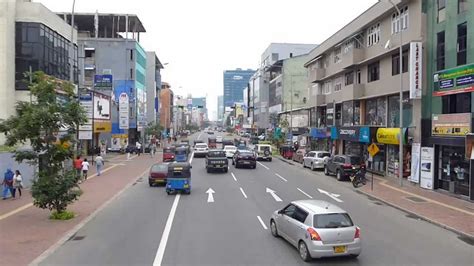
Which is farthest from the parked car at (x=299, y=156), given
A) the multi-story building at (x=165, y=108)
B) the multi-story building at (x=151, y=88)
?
the multi-story building at (x=165, y=108)

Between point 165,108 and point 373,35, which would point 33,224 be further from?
point 165,108

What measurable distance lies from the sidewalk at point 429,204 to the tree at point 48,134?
561 inches

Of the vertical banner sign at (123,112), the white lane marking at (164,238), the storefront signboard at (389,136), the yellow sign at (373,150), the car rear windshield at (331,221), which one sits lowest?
the white lane marking at (164,238)

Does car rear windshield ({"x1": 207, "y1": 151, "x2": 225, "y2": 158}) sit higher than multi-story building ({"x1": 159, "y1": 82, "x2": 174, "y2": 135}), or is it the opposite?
multi-story building ({"x1": 159, "y1": 82, "x2": 174, "y2": 135})

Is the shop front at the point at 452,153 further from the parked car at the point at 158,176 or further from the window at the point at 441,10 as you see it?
the parked car at the point at 158,176

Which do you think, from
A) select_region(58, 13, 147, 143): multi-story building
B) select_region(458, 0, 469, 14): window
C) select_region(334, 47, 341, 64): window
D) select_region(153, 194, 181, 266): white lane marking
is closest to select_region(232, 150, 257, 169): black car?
select_region(334, 47, 341, 64): window

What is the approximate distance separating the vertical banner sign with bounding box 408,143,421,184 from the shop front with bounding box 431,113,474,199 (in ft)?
5.69

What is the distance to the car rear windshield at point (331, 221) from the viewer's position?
1252 cm

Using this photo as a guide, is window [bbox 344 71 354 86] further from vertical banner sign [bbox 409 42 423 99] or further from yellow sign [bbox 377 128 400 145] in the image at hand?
vertical banner sign [bbox 409 42 423 99]

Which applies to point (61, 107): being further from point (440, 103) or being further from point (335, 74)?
point (335, 74)

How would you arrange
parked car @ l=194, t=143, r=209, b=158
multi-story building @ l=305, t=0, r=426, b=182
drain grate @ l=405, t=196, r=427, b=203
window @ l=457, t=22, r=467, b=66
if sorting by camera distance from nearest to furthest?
drain grate @ l=405, t=196, r=427, b=203
window @ l=457, t=22, r=467, b=66
multi-story building @ l=305, t=0, r=426, b=182
parked car @ l=194, t=143, r=209, b=158

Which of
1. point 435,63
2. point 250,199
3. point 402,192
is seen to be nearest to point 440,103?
point 435,63

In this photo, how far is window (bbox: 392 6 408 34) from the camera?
107ft

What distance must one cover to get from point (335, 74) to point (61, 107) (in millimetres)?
35962
